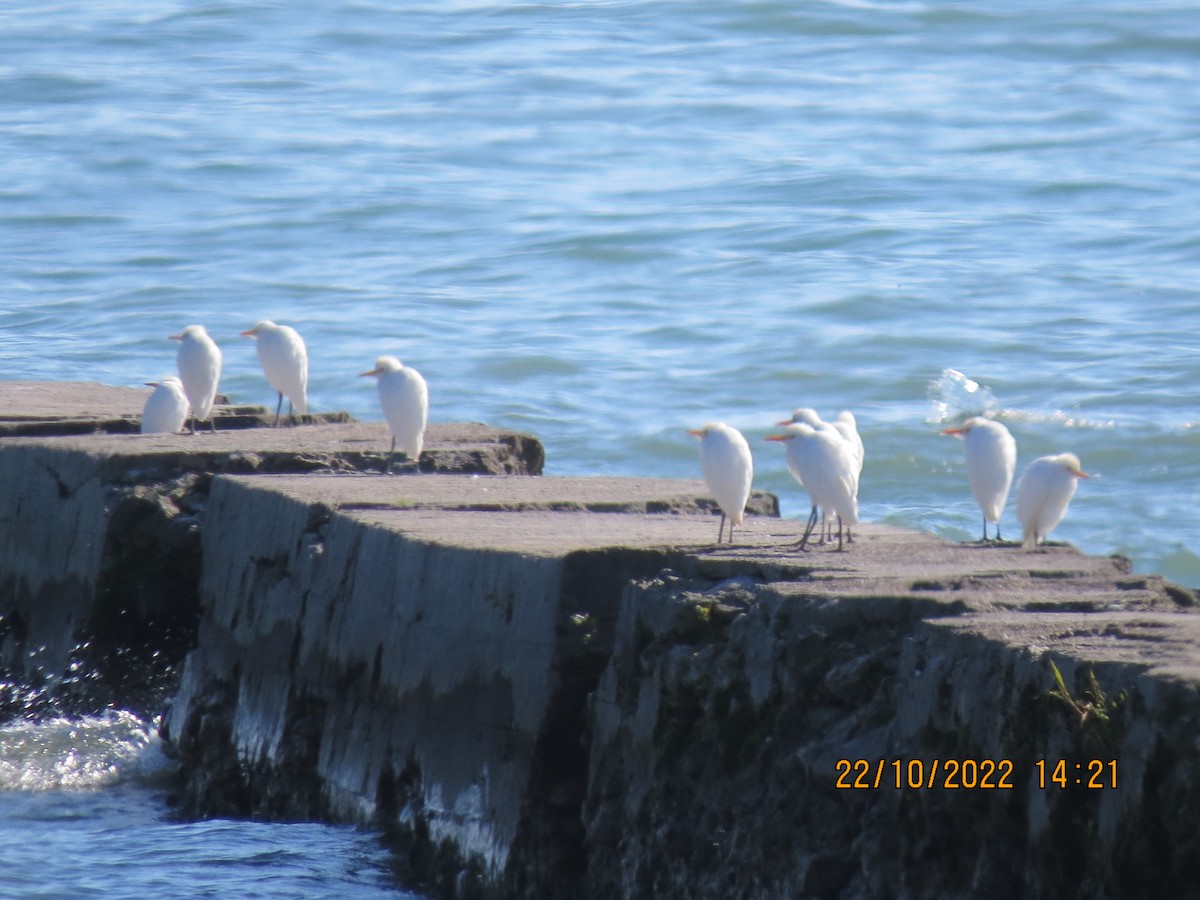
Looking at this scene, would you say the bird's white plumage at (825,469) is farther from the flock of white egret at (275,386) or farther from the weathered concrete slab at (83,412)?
the weathered concrete slab at (83,412)

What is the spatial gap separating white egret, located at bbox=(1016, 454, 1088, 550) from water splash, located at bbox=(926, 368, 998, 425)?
25.1ft

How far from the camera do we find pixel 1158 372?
15422 millimetres

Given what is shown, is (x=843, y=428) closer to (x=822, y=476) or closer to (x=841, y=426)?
(x=841, y=426)

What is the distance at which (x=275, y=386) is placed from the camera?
10422mm

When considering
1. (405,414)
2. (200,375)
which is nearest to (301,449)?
(405,414)

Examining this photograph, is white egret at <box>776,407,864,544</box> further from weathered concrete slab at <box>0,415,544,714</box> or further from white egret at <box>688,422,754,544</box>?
weathered concrete slab at <box>0,415,544,714</box>

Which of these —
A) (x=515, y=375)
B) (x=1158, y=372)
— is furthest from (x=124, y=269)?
(x=1158, y=372)

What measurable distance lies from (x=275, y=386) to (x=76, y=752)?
384cm

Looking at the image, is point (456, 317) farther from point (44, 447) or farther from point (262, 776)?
point (262, 776)

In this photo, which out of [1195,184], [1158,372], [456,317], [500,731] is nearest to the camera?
[500,731]

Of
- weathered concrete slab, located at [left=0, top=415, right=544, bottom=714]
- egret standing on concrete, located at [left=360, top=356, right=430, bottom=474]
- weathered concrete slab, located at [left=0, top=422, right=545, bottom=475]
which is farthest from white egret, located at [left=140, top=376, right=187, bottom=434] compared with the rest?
egret standing on concrete, located at [left=360, top=356, right=430, bottom=474]

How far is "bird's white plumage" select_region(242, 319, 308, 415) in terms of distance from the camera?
10.2 m

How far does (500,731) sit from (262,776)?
1.52 metres
